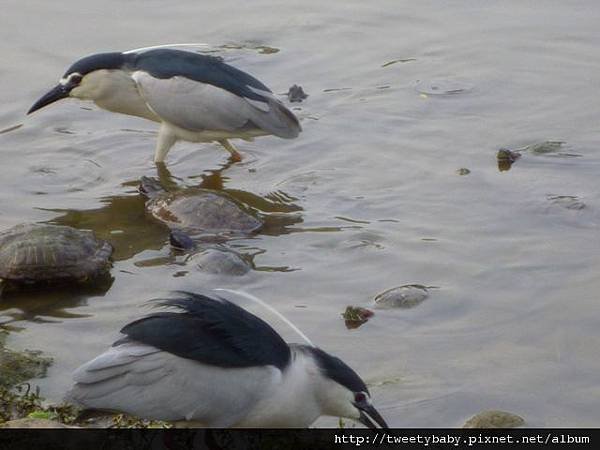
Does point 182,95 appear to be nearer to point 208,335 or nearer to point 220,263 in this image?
point 220,263

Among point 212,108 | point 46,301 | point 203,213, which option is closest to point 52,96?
point 212,108

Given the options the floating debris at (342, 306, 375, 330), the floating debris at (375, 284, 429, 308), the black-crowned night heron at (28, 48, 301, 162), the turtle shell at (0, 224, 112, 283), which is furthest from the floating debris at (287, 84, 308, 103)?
the floating debris at (342, 306, 375, 330)

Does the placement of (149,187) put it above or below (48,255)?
below

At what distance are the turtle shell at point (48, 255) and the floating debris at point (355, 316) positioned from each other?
4.95 ft

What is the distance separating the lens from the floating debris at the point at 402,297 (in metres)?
7.18

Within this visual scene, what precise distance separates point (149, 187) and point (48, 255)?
1795 mm

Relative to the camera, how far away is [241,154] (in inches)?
396

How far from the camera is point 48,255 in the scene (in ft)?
24.0

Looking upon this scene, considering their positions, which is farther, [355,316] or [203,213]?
[203,213]

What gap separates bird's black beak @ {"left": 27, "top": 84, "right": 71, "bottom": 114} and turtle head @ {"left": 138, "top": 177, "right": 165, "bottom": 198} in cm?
120

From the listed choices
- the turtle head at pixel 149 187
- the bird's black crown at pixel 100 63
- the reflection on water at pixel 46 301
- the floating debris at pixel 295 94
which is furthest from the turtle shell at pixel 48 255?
the floating debris at pixel 295 94

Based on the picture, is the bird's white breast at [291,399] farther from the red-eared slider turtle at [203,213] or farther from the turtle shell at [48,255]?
the red-eared slider turtle at [203,213]

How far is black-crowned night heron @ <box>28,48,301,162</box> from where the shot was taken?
31.3ft

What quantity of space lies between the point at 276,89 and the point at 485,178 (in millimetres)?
2477
